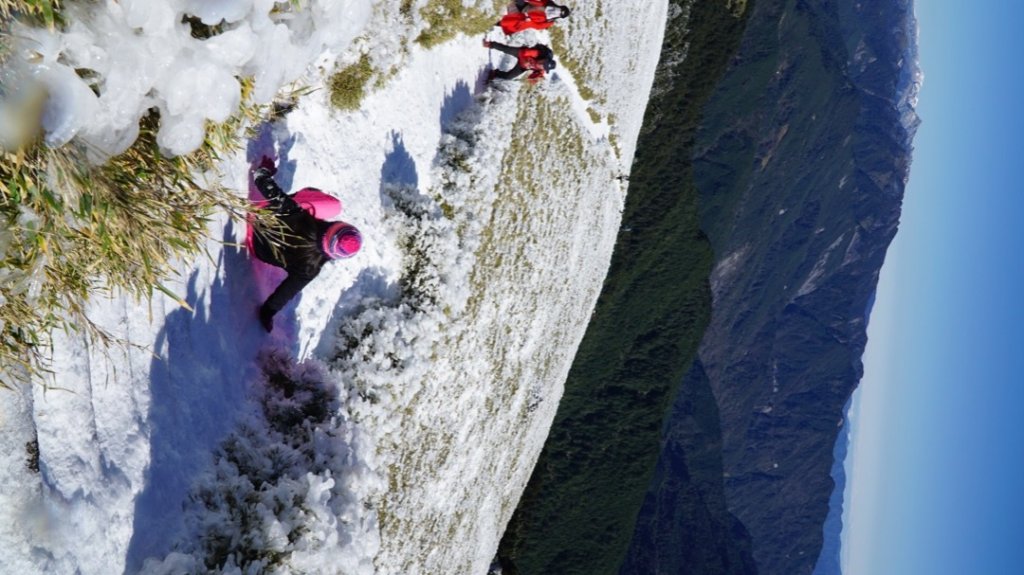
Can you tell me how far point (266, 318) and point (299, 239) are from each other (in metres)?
2.34

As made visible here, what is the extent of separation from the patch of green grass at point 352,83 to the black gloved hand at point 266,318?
15.2 ft

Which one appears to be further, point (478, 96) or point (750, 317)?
point (750, 317)

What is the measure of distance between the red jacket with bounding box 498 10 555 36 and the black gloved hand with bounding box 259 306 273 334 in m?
11.9

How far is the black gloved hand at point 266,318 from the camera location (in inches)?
445

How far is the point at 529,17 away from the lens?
18.5m

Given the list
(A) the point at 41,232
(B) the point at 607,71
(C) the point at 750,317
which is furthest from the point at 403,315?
(C) the point at 750,317

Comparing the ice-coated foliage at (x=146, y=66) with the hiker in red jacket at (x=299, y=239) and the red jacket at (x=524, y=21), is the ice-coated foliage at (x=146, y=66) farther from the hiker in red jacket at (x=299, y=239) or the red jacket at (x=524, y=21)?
the red jacket at (x=524, y=21)

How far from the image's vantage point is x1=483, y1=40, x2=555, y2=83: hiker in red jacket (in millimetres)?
18797

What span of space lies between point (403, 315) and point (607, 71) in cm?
1699

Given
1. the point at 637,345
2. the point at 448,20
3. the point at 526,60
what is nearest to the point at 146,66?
the point at 448,20

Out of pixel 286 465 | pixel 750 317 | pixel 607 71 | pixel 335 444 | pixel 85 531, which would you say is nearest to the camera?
pixel 85 531

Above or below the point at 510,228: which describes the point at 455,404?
below

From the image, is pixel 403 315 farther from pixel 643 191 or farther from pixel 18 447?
pixel 643 191

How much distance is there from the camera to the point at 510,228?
2044 centimetres
